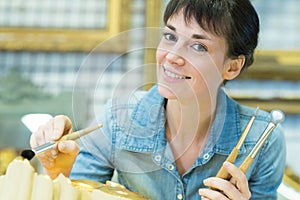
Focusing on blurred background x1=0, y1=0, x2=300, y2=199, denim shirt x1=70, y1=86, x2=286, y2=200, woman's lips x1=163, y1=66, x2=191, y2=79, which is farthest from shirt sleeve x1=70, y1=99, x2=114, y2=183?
blurred background x1=0, y1=0, x2=300, y2=199

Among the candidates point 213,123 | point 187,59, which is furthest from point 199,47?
point 213,123

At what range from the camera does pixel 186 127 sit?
2.30 feet

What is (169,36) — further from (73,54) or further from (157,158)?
(73,54)

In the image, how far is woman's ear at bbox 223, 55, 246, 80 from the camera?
0.73 m

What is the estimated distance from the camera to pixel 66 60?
A: 4.91 ft

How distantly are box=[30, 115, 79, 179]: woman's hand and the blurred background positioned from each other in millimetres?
750

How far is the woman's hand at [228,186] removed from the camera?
57 cm

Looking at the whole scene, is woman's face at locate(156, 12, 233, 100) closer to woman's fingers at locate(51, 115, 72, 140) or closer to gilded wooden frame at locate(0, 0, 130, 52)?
woman's fingers at locate(51, 115, 72, 140)

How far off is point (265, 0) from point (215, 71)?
857 millimetres

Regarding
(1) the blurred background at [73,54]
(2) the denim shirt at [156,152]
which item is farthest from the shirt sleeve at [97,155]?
(1) the blurred background at [73,54]

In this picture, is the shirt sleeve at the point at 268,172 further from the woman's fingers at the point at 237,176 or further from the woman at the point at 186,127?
the woman's fingers at the point at 237,176

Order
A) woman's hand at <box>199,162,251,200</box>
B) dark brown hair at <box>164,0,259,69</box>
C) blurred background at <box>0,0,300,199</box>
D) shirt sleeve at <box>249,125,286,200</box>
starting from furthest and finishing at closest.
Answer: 1. blurred background at <box>0,0,300,199</box>
2. shirt sleeve at <box>249,125,286,200</box>
3. dark brown hair at <box>164,0,259,69</box>
4. woman's hand at <box>199,162,251,200</box>

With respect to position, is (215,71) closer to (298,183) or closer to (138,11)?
(298,183)

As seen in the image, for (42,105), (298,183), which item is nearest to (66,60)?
(42,105)
